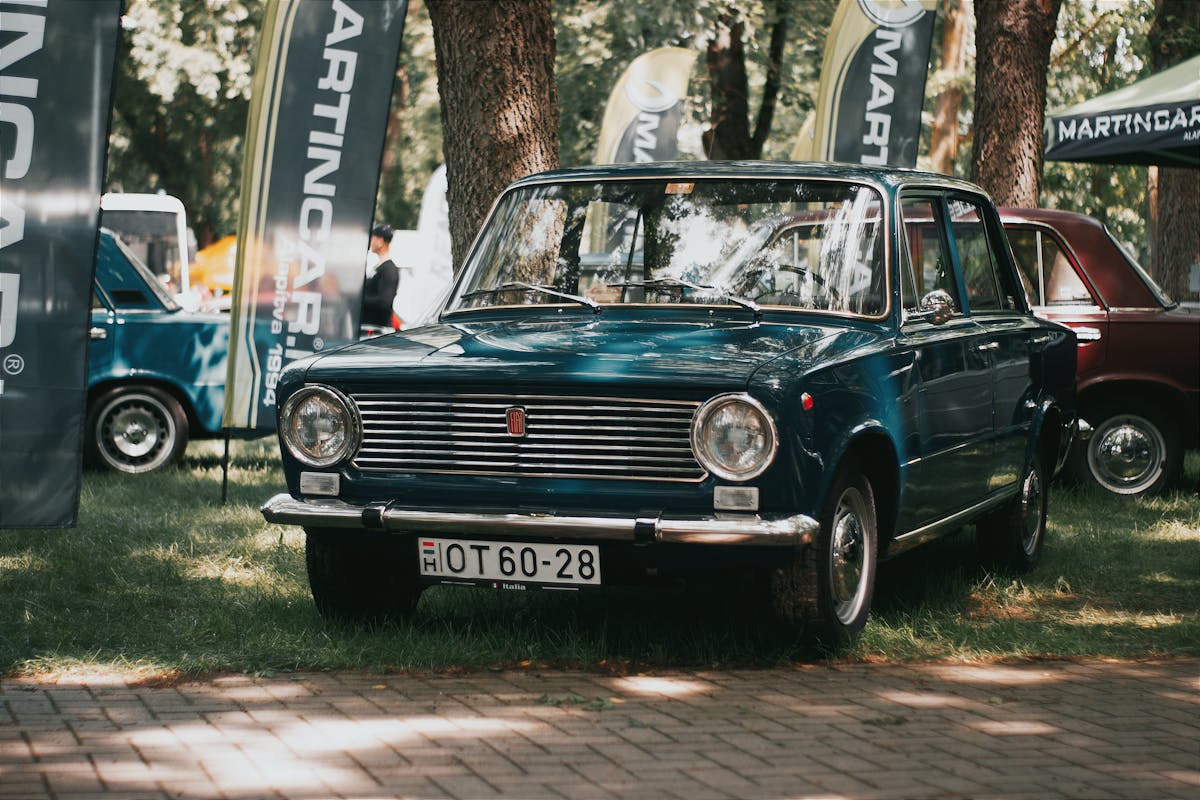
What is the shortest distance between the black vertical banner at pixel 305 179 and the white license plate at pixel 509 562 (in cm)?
452

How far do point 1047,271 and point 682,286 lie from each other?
16.5ft

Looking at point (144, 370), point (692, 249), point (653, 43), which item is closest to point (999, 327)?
point (692, 249)

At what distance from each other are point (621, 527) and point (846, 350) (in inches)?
43.6

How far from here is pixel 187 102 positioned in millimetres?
38188

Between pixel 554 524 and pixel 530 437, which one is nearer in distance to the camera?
pixel 554 524

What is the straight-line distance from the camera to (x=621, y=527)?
5.45 meters

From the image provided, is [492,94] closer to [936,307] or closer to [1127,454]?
[936,307]

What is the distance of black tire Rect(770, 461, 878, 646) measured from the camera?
225 inches

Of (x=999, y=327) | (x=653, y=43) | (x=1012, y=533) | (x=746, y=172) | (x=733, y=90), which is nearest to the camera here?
(x=746, y=172)

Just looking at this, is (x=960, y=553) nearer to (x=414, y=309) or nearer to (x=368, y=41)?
(x=368, y=41)

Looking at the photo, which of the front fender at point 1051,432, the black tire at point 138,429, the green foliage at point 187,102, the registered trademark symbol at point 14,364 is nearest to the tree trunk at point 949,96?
the green foliage at point 187,102

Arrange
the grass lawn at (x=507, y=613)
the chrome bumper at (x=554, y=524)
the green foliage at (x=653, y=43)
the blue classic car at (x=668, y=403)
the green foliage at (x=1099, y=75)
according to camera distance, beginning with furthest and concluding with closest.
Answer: the green foliage at (x=1099, y=75)
the green foliage at (x=653, y=43)
the grass lawn at (x=507, y=613)
the blue classic car at (x=668, y=403)
the chrome bumper at (x=554, y=524)

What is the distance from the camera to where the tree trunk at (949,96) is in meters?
30.6

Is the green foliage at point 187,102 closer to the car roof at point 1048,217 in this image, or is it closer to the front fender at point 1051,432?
the car roof at point 1048,217
